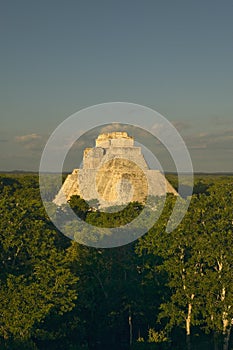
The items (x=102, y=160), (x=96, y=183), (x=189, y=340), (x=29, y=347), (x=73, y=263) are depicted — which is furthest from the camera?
(x=102, y=160)

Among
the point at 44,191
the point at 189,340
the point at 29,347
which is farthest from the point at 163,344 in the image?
the point at 44,191

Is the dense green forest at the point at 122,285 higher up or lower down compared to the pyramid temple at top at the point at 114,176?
lower down

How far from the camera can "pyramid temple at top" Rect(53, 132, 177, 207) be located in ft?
154

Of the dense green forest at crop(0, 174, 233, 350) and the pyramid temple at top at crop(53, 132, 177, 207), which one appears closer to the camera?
the dense green forest at crop(0, 174, 233, 350)

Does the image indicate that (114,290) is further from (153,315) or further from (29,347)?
(29,347)

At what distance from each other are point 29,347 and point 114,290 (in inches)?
314

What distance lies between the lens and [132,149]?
181ft

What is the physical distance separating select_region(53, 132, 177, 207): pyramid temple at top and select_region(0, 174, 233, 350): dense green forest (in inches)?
649

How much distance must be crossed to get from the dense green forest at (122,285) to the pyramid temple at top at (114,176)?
16.5m

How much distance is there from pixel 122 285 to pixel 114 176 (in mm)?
23779

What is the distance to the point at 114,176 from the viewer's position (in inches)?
1948

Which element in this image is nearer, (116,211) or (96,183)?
(116,211)

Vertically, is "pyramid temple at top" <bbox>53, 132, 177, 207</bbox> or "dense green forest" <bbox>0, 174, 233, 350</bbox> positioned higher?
"pyramid temple at top" <bbox>53, 132, 177, 207</bbox>

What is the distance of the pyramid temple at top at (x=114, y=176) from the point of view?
46.8 meters
